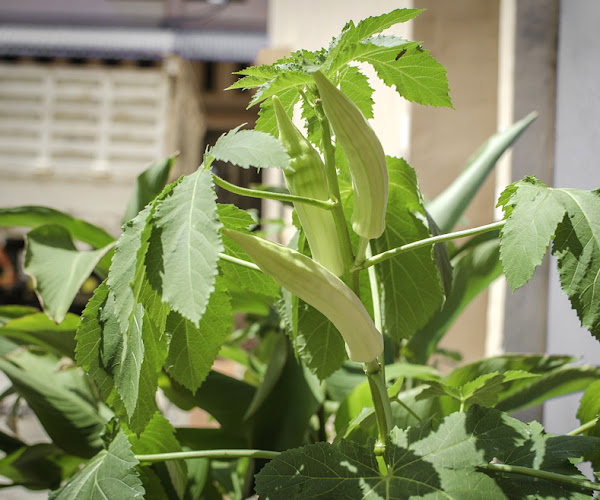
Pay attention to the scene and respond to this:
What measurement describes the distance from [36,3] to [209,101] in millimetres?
1702

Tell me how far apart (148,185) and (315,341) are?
0.38 m

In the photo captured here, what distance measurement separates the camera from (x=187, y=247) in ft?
0.74

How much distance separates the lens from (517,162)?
0.91 metres

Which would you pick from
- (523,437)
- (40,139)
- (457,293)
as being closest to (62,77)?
(40,139)

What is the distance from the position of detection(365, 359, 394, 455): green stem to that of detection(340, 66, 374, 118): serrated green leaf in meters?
0.16

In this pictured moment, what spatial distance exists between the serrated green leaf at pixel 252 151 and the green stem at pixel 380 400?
13 centimetres

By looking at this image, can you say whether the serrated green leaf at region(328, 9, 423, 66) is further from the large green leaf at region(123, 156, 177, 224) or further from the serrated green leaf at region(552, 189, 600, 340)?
the large green leaf at region(123, 156, 177, 224)

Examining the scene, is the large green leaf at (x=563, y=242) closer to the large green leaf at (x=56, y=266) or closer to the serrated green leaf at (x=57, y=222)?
the large green leaf at (x=56, y=266)

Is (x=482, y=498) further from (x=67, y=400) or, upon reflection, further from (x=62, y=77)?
(x=62, y=77)

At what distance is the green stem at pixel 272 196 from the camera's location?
26 cm

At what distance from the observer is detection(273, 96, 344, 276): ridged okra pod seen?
11.4 inches

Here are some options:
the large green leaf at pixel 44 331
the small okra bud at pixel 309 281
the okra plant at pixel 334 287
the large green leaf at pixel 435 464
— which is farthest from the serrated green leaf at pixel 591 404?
the large green leaf at pixel 44 331

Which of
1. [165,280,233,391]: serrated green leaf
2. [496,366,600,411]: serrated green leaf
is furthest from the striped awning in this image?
[165,280,233,391]: serrated green leaf

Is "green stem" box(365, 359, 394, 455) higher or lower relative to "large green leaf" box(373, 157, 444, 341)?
lower
